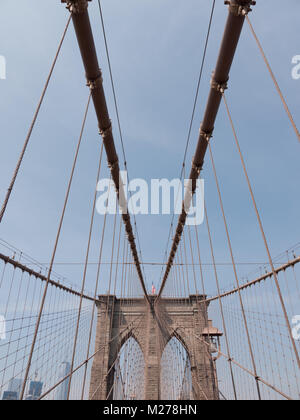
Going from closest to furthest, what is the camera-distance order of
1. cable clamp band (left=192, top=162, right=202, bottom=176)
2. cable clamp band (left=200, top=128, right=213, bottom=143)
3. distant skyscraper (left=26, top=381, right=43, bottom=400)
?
cable clamp band (left=200, top=128, right=213, bottom=143) < cable clamp band (left=192, top=162, right=202, bottom=176) < distant skyscraper (left=26, top=381, right=43, bottom=400)

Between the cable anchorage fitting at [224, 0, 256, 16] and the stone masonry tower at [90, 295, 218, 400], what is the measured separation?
16.2m

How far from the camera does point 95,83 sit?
3.72m

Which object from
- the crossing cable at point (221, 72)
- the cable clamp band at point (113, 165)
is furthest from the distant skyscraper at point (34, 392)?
the crossing cable at point (221, 72)

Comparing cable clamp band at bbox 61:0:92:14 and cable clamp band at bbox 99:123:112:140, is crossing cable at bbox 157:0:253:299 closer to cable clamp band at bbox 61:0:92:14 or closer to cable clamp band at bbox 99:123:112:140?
cable clamp band at bbox 61:0:92:14

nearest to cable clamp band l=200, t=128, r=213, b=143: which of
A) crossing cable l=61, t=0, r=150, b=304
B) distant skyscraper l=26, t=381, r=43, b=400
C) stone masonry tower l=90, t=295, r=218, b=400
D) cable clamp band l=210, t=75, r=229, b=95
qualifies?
cable clamp band l=210, t=75, r=229, b=95

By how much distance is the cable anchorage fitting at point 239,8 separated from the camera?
2654 mm

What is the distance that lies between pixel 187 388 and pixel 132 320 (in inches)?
233

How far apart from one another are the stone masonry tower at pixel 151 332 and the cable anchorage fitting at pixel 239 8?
53.3 feet

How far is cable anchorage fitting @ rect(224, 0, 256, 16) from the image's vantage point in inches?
105

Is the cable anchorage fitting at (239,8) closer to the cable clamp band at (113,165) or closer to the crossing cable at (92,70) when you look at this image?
the crossing cable at (92,70)

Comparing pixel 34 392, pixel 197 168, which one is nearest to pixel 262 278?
pixel 197 168
